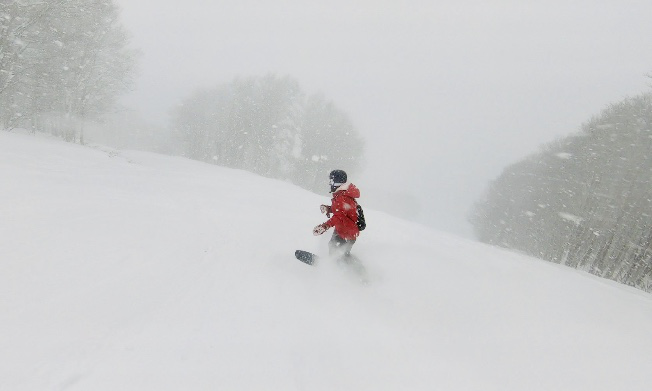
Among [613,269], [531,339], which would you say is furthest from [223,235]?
[613,269]

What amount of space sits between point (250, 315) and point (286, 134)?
39116 millimetres

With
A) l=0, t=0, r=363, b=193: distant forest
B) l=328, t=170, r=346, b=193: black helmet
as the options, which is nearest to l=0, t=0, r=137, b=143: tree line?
l=0, t=0, r=363, b=193: distant forest

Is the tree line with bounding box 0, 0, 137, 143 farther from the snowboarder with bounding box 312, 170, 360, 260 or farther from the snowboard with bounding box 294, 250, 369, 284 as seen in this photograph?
the snowboard with bounding box 294, 250, 369, 284

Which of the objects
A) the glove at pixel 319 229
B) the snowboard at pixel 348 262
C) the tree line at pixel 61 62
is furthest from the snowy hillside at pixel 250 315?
the tree line at pixel 61 62

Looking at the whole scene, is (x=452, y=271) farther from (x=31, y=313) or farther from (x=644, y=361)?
(x=31, y=313)

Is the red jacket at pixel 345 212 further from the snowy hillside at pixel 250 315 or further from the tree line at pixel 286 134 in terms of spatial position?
the tree line at pixel 286 134

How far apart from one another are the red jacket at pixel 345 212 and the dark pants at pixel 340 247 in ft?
0.27

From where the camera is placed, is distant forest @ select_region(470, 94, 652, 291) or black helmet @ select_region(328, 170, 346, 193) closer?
black helmet @ select_region(328, 170, 346, 193)

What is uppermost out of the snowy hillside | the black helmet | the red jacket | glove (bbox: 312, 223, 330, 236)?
the black helmet

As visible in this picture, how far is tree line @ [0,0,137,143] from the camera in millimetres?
15375

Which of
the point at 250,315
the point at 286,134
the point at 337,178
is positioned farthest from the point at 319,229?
the point at 286,134

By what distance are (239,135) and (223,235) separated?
124ft

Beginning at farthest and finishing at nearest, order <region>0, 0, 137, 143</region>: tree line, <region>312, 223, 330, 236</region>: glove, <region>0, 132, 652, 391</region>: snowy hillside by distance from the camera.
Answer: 1. <region>0, 0, 137, 143</region>: tree line
2. <region>312, 223, 330, 236</region>: glove
3. <region>0, 132, 652, 391</region>: snowy hillside

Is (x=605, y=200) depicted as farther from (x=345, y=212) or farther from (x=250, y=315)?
(x=250, y=315)
